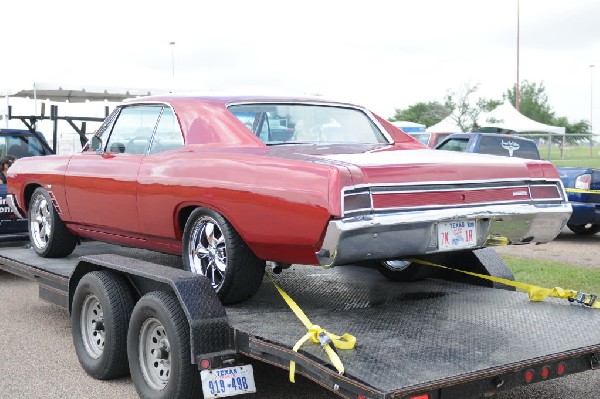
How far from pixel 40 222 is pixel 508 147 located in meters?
8.32

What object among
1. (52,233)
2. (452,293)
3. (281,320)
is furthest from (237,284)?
(52,233)

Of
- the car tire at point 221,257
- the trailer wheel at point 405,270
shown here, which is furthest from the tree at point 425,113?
the car tire at point 221,257

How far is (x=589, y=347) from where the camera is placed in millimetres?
3818

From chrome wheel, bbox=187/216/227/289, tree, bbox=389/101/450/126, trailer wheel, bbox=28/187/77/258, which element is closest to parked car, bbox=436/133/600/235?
trailer wheel, bbox=28/187/77/258

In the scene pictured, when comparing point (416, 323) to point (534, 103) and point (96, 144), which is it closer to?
point (96, 144)

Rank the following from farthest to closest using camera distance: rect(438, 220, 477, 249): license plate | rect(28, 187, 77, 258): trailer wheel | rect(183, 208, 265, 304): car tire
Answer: rect(28, 187, 77, 258): trailer wheel
rect(183, 208, 265, 304): car tire
rect(438, 220, 477, 249): license plate

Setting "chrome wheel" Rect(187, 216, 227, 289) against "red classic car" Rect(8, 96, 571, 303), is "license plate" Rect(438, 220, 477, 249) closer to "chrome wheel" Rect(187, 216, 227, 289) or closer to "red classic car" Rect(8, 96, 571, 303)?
"red classic car" Rect(8, 96, 571, 303)

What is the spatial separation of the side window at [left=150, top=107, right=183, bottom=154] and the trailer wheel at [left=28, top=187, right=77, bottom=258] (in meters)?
1.67

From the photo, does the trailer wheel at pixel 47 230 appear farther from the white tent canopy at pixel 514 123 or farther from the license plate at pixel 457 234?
the white tent canopy at pixel 514 123

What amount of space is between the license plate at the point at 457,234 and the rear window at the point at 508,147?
333 inches

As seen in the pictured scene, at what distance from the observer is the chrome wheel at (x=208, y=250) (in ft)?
15.3

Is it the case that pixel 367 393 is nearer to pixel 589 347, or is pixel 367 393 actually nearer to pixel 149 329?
pixel 589 347

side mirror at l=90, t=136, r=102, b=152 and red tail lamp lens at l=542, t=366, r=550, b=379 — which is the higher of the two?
side mirror at l=90, t=136, r=102, b=152

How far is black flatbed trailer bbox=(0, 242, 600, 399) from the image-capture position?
337 centimetres
